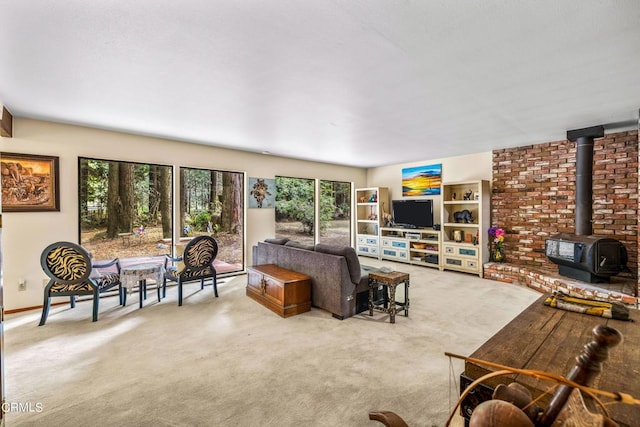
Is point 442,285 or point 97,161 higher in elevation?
point 97,161

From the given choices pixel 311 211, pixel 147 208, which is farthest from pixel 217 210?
pixel 311 211

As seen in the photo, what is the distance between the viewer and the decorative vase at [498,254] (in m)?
5.39

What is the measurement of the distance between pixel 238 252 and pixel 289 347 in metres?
3.28

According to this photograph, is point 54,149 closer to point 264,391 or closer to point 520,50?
point 264,391

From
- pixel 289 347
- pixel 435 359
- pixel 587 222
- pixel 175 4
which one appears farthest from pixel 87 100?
pixel 587 222

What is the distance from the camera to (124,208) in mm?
4430

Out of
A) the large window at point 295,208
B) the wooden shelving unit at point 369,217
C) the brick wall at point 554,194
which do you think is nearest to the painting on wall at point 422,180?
the wooden shelving unit at point 369,217

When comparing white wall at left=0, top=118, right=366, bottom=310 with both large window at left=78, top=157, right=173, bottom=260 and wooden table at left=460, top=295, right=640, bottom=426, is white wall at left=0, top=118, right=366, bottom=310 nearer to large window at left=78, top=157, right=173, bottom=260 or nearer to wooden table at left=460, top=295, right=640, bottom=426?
large window at left=78, top=157, right=173, bottom=260

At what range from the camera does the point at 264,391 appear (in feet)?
6.70

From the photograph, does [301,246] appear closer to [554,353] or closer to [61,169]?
[554,353]

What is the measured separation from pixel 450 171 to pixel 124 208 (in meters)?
6.05

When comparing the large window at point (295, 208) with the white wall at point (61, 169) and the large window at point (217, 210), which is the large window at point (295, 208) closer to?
the large window at point (217, 210)

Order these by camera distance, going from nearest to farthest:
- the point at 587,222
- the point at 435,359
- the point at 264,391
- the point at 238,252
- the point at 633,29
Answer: the point at 633,29 → the point at 264,391 → the point at 435,359 → the point at 587,222 → the point at 238,252

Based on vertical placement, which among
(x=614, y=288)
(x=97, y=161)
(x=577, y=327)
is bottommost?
(x=614, y=288)
